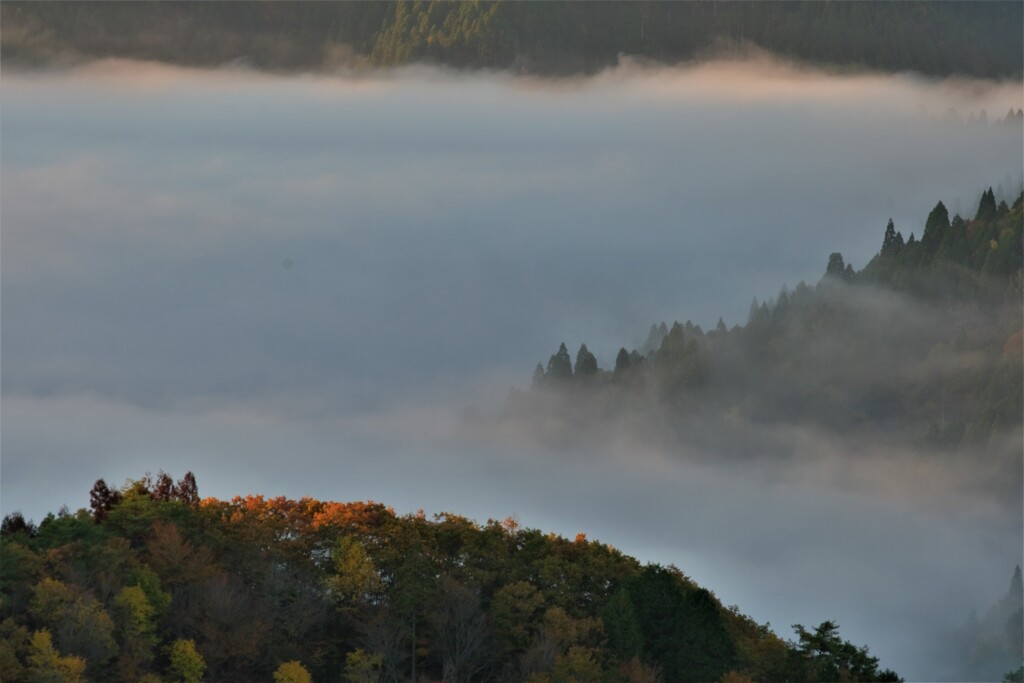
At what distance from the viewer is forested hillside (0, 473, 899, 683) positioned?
132 meters

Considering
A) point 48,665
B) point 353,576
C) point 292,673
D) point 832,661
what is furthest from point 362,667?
point 832,661

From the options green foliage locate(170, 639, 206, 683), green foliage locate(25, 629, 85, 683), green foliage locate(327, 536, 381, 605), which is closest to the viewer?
green foliage locate(25, 629, 85, 683)

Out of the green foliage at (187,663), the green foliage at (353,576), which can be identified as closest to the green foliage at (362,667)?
the green foliage at (353,576)

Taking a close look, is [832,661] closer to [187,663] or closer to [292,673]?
[292,673]

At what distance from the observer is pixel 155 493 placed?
155 m

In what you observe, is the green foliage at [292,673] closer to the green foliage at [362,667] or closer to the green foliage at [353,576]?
the green foliage at [362,667]

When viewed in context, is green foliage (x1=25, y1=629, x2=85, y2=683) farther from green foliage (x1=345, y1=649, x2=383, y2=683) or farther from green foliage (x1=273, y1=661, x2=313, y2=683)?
green foliage (x1=345, y1=649, x2=383, y2=683)

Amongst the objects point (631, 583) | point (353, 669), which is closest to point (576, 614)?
point (631, 583)

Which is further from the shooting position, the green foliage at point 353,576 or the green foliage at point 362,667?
the green foliage at point 353,576

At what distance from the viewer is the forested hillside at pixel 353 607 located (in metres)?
132

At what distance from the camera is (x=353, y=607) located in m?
139

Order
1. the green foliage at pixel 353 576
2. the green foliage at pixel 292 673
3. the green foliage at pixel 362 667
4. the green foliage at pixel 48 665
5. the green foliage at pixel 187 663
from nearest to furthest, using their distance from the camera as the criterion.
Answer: the green foliage at pixel 48 665
the green foliage at pixel 187 663
the green foliage at pixel 292 673
the green foliage at pixel 362 667
the green foliage at pixel 353 576

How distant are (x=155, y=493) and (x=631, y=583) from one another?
36716 mm

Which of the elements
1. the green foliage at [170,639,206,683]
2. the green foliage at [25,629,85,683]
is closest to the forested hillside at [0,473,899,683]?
the green foliage at [170,639,206,683]
